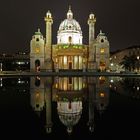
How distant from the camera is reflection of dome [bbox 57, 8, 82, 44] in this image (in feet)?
293

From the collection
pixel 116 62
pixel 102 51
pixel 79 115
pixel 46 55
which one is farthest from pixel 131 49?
pixel 79 115

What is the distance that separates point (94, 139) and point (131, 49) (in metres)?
111

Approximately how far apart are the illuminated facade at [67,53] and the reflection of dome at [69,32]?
4.84 metres

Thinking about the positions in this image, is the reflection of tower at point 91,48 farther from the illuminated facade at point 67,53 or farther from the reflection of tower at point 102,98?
the reflection of tower at point 102,98

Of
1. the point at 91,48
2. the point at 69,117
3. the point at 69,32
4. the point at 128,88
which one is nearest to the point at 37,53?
the point at 69,32

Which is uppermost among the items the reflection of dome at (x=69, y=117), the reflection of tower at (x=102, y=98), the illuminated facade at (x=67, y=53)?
the illuminated facade at (x=67, y=53)

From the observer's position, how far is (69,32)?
89.3m

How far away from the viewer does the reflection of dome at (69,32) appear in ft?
293

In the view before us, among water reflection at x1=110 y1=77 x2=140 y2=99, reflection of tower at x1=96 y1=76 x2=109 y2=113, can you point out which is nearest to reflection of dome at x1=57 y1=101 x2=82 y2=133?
reflection of tower at x1=96 y1=76 x2=109 y2=113

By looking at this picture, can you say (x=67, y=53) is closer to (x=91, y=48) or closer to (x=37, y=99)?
(x=91, y=48)

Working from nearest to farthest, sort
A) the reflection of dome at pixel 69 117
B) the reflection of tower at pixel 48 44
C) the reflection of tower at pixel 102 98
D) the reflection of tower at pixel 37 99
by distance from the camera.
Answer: the reflection of dome at pixel 69 117, the reflection of tower at pixel 37 99, the reflection of tower at pixel 102 98, the reflection of tower at pixel 48 44

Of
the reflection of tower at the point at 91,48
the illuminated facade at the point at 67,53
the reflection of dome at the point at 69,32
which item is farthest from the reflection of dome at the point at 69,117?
the reflection of dome at the point at 69,32

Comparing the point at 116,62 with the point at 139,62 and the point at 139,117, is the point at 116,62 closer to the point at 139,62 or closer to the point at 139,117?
the point at 139,62

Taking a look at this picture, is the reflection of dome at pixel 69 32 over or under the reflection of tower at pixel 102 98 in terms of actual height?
over
